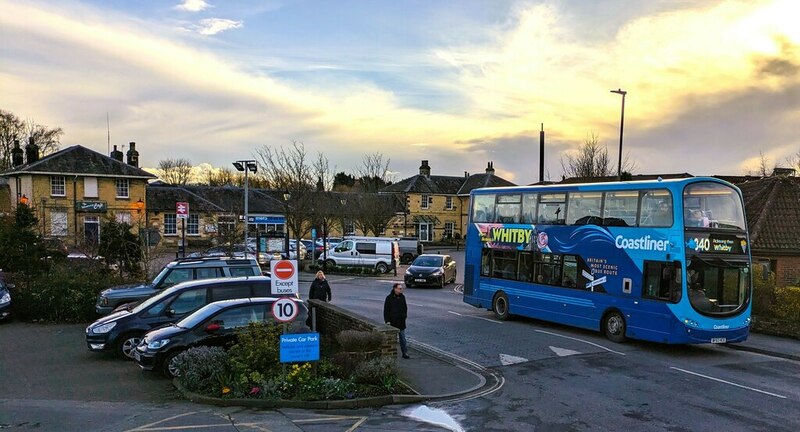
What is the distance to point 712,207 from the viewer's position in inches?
579

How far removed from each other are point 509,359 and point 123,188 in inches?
1670

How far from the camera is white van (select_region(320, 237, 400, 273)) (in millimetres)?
40750

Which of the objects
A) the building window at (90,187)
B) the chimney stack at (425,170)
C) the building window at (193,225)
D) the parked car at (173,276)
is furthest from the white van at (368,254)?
the chimney stack at (425,170)

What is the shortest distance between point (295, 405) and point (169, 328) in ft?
12.2

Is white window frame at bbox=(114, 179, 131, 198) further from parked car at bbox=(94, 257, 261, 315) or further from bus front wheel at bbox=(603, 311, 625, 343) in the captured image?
bus front wheel at bbox=(603, 311, 625, 343)

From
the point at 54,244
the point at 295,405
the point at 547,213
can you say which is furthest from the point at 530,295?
the point at 54,244

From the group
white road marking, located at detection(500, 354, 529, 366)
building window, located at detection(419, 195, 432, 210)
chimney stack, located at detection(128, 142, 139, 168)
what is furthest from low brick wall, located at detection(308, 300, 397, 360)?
building window, located at detection(419, 195, 432, 210)

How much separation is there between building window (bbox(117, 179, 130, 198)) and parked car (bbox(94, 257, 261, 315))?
32.9 meters

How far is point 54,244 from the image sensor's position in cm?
2523

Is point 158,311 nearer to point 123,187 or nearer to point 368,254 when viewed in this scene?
point 368,254

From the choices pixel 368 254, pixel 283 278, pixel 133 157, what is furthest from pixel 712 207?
pixel 133 157

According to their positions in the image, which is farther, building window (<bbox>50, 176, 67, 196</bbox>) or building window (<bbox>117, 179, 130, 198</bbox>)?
building window (<bbox>117, 179, 130, 198</bbox>)

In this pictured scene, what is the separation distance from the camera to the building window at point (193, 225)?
183 feet

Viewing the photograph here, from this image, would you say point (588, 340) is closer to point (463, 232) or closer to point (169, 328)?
point (169, 328)
